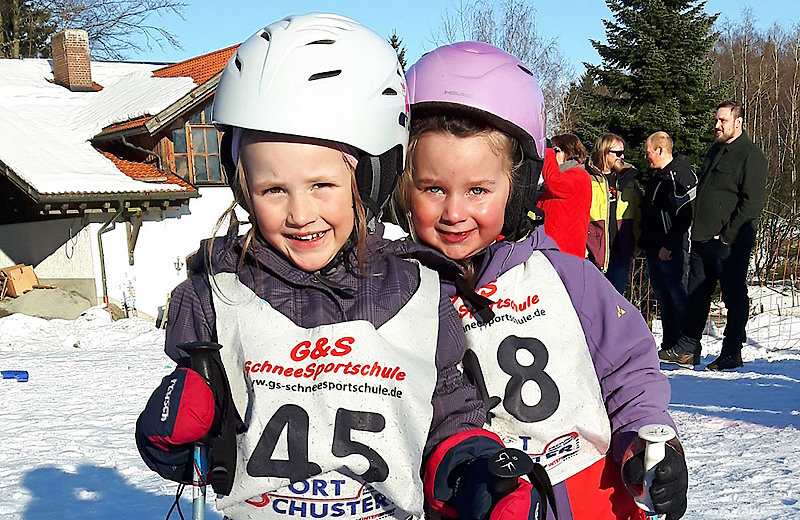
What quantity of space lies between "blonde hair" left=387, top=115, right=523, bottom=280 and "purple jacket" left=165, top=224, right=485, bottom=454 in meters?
0.26

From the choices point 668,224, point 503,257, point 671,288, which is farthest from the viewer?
point 671,288

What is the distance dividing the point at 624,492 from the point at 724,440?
12.2 ft

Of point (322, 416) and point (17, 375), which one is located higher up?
point (322, 416)

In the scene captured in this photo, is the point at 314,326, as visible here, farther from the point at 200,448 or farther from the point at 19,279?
the point at 19,279

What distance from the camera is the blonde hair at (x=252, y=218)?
1.90 m

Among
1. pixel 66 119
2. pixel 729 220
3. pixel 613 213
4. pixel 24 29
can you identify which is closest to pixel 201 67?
pixel 66 119

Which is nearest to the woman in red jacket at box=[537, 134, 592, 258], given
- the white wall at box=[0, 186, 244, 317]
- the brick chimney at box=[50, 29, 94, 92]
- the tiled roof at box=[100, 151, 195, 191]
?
the white wall at box=[0, 186, 244, 317]

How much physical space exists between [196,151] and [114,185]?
100 inches

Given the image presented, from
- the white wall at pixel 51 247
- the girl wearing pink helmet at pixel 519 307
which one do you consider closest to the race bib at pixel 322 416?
the girl wearing pink helmet at pixel 519 307

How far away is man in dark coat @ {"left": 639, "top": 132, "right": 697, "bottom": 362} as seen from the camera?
7930 mm

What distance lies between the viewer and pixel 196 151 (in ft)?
65.9

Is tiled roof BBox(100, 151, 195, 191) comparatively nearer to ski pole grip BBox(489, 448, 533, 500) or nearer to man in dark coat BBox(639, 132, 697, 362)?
man in dark coat BBox(639, 132, 697, 362)

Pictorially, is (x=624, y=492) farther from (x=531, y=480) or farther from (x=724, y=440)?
(x=724, y=440)

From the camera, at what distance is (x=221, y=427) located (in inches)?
69.1
